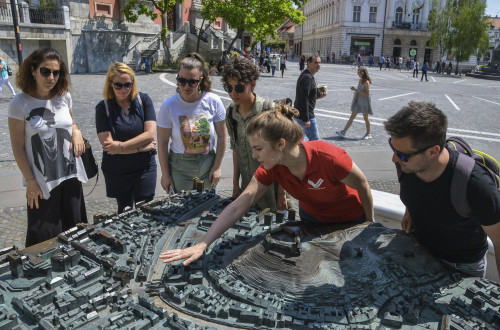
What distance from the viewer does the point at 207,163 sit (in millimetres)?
3477

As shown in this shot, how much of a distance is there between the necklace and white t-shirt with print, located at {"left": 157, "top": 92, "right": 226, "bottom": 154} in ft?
2.59

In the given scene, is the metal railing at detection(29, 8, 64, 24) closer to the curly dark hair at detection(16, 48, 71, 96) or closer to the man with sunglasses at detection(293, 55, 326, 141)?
the man with sunglasses at detection(293, 55, 326, 141)

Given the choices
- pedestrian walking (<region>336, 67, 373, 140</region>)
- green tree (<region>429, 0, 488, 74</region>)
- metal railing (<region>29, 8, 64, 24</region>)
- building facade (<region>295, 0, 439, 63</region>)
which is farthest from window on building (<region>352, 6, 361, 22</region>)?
pedestrian walking (<region>336, 67, 373, 140</region>)

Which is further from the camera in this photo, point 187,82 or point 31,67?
point 187,82

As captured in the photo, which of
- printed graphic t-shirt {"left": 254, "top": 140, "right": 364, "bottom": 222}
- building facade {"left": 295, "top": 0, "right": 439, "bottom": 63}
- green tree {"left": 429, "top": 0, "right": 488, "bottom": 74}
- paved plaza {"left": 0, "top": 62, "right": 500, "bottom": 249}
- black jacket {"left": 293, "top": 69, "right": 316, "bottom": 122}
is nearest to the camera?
printed graphic t-shirt {"left": 254, "top": 140, "right": 364, "bottom": 222}

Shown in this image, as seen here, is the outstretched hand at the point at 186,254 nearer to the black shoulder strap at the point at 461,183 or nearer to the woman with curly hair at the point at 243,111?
the woman with curly hair at the point at 243,111

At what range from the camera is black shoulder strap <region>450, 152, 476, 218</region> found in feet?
6.35

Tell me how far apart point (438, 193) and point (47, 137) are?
258 centimetres

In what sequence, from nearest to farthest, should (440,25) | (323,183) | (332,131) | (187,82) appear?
(323,183), (187,82), (332,131), (440,25)

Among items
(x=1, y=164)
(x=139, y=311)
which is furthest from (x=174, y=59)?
(x=139, y=311)

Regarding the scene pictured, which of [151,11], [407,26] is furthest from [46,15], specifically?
[407,26]

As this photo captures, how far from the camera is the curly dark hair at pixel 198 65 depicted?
3105mm

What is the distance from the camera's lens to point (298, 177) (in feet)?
8.16

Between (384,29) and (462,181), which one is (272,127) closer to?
(462,181)
